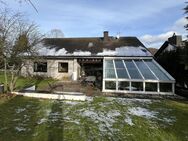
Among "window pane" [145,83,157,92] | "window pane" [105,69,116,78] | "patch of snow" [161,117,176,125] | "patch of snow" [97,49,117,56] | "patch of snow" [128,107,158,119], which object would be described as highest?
"patch of snow" [97,49,117,56]

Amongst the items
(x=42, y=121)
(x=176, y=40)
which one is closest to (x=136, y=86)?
(x=42, y=121)

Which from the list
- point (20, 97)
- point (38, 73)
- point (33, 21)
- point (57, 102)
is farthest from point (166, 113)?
point (38, 73)

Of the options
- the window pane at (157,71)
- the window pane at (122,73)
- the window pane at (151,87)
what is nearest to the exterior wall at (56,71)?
the window pane at (122,73)

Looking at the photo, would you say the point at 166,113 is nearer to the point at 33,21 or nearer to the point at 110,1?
the point at 33,21

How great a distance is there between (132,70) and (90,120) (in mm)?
9379

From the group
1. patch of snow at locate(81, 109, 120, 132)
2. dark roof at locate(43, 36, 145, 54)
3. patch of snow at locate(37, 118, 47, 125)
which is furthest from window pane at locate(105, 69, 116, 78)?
patch of snow at locate(37, 118, 47, 125)

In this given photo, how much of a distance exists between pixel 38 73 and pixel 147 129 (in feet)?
56.4

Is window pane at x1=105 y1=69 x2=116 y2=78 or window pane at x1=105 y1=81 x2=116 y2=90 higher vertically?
Answer: window pane at x1=105 y1=69 x2=116 y2=78

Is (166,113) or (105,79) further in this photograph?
(105,79)

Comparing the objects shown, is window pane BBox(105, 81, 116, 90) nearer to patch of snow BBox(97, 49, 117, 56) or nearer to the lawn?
the lawn

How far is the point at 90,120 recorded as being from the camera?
8.63 m

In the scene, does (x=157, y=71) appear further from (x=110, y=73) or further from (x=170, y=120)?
(x=170, y=120)

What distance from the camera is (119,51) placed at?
22.0m

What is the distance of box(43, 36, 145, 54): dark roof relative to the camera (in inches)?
921
